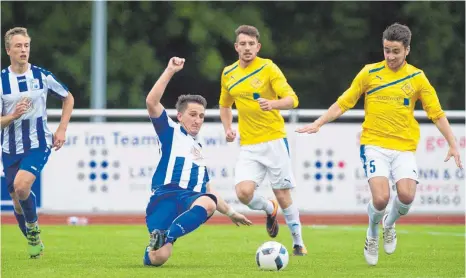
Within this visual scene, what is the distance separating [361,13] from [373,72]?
1820cm

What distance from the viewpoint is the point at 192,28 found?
27672 millimetres

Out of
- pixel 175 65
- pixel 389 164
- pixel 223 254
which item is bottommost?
pixel 223 254

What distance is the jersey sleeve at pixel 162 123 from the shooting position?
10688mm

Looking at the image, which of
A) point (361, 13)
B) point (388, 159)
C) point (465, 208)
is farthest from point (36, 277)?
point (361, 13)

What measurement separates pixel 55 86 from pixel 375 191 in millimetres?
3360

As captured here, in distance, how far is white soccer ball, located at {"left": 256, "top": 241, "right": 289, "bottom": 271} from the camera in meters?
10.3

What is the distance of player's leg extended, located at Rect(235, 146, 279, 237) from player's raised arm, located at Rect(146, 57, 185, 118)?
2.27 metres

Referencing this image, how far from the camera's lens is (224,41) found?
2800 cm

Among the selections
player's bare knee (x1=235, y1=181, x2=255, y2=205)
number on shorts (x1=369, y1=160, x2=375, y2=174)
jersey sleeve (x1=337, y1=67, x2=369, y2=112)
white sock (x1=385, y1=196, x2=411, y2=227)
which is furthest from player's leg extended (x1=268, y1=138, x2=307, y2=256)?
number on shorts (x1=369, y1=160, x2=375, y2=174)

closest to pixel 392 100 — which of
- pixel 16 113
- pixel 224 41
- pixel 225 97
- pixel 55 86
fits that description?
pixel 225 97

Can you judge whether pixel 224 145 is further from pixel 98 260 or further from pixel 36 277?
pixel 36 277

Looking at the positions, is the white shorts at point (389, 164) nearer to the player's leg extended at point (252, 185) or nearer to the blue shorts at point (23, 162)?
the player's leg extended at point (252, 185)

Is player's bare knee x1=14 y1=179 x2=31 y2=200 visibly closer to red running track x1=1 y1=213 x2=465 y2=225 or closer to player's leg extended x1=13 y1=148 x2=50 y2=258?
player's leg extended x1=13 y1=148 x2=50 y2=258

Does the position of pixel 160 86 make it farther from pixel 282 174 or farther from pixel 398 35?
pixel 282 174
